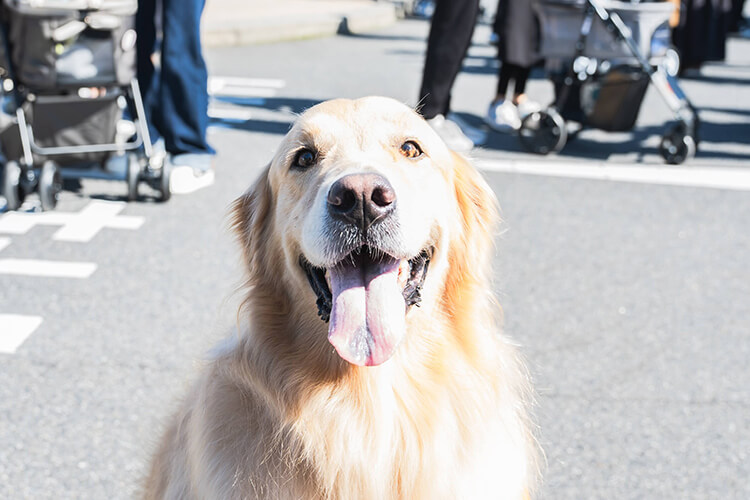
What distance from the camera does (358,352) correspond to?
2.01 m

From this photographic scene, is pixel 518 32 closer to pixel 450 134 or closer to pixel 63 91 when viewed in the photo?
pixel 450 134

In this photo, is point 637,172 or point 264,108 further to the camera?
point 264,108

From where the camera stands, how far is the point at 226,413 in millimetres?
2105

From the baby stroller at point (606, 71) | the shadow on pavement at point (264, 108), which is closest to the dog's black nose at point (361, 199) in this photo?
the baby stroller at point (606, 71)

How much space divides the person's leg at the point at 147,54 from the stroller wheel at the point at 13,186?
100cm

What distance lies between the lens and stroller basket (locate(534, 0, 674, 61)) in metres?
5.69

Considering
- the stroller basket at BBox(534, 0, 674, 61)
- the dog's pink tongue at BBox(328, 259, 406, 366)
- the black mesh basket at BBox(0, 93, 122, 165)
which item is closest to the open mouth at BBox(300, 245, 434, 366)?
the dog's pink tongue at BBox(328, 259, 406, 366)

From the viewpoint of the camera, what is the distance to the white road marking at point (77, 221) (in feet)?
14.9

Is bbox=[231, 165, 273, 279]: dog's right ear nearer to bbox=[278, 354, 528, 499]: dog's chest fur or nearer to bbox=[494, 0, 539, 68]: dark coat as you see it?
bbox=[278, 354, 528, 499]: dog's chest fur

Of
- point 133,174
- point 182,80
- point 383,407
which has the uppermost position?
point 182,80

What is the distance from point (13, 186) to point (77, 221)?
42 centimetres

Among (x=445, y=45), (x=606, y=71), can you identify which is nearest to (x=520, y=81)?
(x=606, y=71)

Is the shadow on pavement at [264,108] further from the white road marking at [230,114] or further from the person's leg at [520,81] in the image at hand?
the person's leg at [520,81]

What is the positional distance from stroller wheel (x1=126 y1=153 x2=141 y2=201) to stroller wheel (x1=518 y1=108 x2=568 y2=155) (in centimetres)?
309
